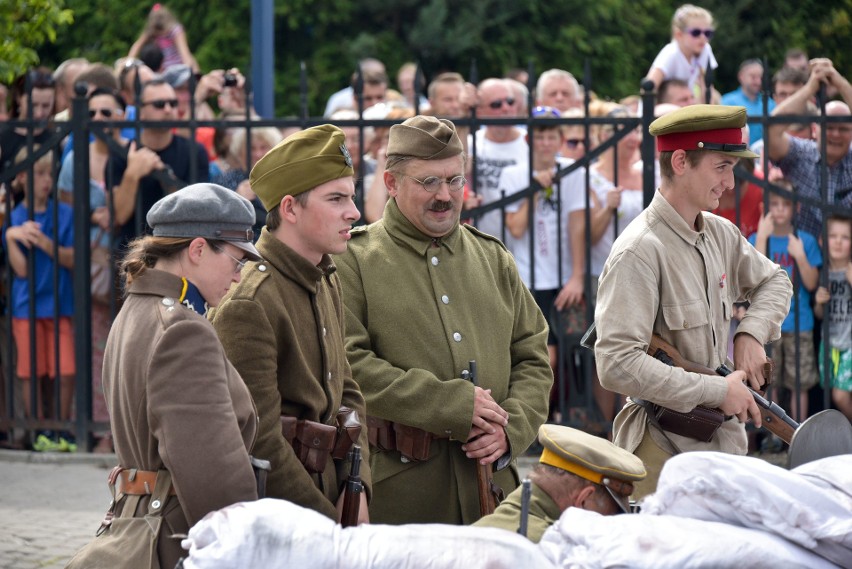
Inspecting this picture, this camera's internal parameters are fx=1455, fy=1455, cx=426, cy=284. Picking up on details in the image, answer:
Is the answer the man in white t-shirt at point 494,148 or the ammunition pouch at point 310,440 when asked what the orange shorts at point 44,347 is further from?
the ammunition pouch at point 310,440

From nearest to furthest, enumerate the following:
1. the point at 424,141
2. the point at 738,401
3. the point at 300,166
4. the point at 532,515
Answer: the point at 532,515 < the point at 300,166 < the point at 738,401 < the point at 424,141

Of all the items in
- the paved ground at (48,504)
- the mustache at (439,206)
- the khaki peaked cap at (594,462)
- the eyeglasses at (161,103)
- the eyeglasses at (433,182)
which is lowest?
the paved ground at (48,504)

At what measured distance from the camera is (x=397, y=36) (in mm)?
18453

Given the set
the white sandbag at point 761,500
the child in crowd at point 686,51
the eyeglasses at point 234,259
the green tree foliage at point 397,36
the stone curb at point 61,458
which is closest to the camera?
the white sandbag at point 761,500

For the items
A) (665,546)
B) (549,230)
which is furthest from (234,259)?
(549,230)

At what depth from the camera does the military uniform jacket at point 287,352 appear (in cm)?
399

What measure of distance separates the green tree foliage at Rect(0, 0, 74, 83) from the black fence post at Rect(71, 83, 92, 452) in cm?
39

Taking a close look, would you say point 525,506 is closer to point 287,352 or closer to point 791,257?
point 287,352

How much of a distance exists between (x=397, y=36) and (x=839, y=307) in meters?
11.1

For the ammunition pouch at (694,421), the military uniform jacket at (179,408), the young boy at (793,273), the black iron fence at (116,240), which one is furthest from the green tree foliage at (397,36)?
the military uniform jacket at (179,408)

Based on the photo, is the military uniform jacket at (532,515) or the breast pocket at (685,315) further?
the breast pocket at (685,315)

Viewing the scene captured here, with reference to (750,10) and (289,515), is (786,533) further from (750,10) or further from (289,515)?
(750,10)

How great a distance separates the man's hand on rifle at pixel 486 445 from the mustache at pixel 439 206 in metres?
0.72

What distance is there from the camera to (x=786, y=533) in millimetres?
3158
